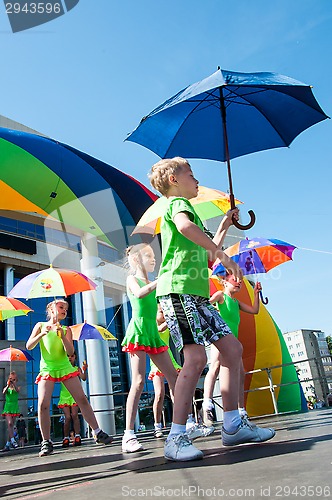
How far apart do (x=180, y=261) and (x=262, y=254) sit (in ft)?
19.7

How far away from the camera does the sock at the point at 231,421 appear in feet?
9.04

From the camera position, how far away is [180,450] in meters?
2.47

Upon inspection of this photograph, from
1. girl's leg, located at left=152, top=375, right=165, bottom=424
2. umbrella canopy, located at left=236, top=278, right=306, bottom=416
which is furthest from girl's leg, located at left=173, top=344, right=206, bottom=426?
umbrella canopy, located at left=236, top=278, right=306, bottom=416

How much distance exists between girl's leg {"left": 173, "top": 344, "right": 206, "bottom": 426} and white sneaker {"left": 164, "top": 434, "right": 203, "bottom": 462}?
0.09 m

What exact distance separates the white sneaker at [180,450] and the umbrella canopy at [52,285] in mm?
4393

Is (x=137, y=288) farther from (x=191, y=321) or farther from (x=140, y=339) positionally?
(x=191, y=321)

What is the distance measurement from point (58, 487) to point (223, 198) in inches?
200

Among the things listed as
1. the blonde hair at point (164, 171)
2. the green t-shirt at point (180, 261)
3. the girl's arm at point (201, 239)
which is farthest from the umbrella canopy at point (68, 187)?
the girl's arm at point (201, 239)

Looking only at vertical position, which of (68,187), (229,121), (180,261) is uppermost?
(68,187)

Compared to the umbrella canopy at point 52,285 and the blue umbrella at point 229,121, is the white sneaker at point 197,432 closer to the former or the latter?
the blue umbrella at point 229,121

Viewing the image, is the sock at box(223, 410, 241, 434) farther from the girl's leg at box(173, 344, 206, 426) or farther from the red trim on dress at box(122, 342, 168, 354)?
A: the red trim on dress at box(122, 342, 168, 354)

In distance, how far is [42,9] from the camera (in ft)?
14.0

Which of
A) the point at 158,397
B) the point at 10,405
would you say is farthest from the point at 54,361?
the point at 10,405

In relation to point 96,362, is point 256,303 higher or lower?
lower
